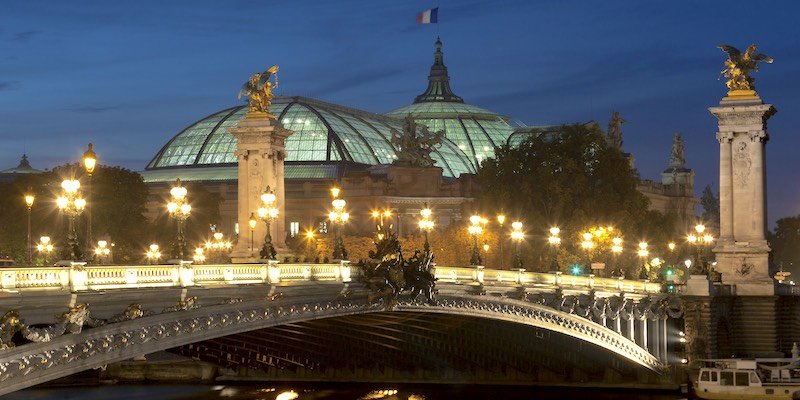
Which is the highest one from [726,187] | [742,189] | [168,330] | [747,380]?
[726,187]

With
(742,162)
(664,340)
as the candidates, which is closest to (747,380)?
(664,340)

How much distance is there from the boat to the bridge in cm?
266

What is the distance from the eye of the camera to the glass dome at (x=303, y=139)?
145750 mm

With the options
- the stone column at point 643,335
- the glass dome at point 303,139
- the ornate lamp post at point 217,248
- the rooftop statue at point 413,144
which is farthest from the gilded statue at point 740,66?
the glass dome at point 303,139

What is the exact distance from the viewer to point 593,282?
7156cm

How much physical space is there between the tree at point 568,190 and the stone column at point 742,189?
2288cm

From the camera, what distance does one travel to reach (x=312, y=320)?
46.8m

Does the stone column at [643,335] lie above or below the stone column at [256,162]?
below

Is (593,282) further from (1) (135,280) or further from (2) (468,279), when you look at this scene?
(1) (135,280)

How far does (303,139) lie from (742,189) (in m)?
67.2

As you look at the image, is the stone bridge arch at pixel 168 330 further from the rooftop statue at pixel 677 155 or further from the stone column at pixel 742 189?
the rooftop statue at pixel 677 155

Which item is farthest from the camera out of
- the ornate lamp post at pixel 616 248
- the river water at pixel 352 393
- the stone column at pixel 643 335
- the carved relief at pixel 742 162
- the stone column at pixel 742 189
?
the ornate lamp post at pixel 616 248

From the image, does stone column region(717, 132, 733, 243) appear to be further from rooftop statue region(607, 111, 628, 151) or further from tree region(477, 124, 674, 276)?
rooftop statue region(607, 111, 628, 151)

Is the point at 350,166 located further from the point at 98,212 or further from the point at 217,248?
the point at 98,212
